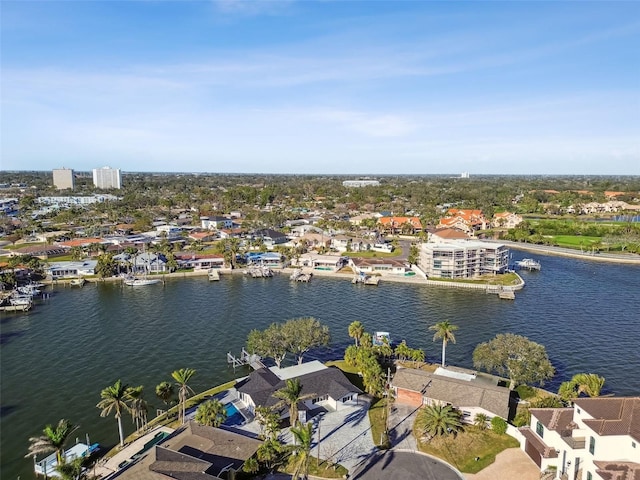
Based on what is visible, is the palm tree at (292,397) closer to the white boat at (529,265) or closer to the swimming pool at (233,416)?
the swimming pool at (233,416)

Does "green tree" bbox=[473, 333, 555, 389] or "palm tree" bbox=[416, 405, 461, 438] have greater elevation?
"green tree" bbox=[473, 333, 555, 389]

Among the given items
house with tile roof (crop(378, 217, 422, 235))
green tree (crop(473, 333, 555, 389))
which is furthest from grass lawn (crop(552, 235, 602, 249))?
green tree (crop(473, 333, 555, 389))

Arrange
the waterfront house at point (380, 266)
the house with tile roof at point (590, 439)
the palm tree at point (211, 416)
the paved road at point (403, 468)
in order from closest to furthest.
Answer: the house with tile roof at point (590, 439)
the paved road at point (403, 468)
the palm tree at point (211, 416)
the waterfront house at point (380, 266)

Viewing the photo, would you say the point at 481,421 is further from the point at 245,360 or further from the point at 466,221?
the point at 466,221

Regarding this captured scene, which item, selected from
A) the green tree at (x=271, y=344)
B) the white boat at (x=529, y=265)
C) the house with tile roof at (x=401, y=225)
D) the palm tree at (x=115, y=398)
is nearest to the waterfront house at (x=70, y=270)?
the green tree at (x=271, y=344)

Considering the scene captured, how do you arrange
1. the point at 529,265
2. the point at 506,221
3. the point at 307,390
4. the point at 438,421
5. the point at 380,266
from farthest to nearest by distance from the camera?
the point at 506,221 < the point at 529,265 < the point at 380,266 < the point at 307,390 < the point at 438,421

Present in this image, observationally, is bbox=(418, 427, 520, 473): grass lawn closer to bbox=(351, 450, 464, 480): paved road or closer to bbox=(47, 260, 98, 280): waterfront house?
bbox=(351, 450, 464, 480): paved road

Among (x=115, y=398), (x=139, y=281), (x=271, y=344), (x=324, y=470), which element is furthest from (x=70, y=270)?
(x=324, y=470)
